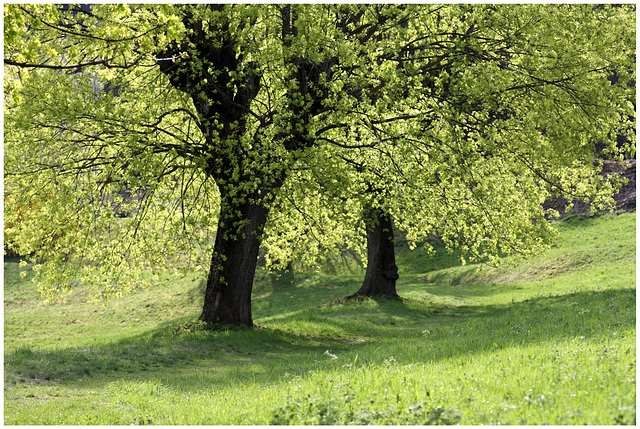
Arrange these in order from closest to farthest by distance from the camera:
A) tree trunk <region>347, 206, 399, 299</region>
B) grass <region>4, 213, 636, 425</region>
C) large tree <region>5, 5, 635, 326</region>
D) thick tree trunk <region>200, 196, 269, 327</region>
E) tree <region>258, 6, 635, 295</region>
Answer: grass <region>4, 213, 636, 425</region> < large tree <region>5, 5, 635, 326</region> < tree <region>258, 6, 635, 295</region> < thick tree trunk <region>200, 196, 269, 327</region> < tree trunk <region>347, 206, 399, 299</region>

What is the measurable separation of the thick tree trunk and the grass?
3.19ft

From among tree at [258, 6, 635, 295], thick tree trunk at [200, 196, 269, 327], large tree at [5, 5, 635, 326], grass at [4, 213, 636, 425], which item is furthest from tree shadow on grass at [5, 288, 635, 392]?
tree at [258, 6, 635, 295]

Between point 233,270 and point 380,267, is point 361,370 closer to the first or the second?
point 233,270

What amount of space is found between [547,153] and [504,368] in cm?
1251

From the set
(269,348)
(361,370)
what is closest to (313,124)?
(269,348)

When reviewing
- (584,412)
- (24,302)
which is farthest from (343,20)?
(24,302)

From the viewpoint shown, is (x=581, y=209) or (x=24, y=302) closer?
(x=24, y=302)

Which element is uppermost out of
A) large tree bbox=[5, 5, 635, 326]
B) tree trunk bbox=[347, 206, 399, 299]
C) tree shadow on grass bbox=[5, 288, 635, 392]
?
large tree bbox=[5, 5, 635, 326]

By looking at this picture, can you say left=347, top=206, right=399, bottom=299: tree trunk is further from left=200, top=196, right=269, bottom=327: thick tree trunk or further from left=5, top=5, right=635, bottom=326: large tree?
left=200, top=196, right=269, bottom=327: thick tree trunk

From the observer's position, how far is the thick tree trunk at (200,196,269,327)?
16.9m

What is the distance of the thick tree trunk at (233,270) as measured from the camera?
16875 mm

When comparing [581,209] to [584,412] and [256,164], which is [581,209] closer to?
[256,164]

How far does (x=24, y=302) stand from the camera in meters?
34.9

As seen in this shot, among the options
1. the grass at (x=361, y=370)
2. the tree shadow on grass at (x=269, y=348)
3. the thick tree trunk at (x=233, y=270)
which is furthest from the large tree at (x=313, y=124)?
the grass at (x=361, y=370)
